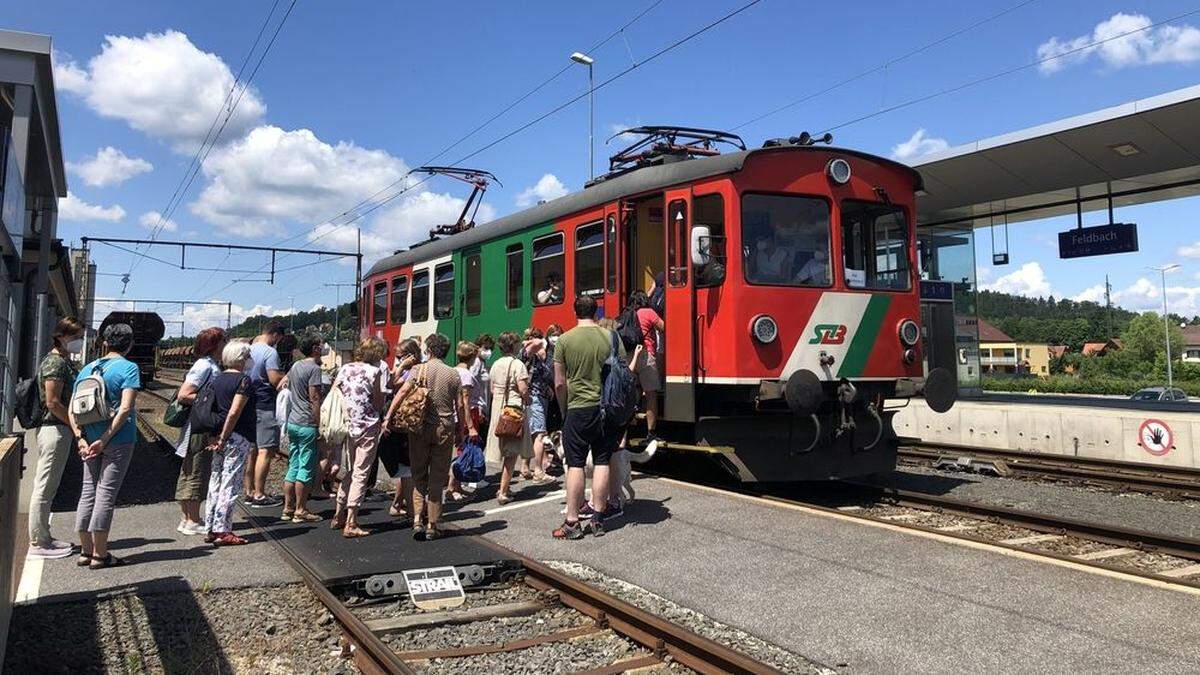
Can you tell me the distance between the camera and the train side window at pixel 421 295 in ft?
45.1

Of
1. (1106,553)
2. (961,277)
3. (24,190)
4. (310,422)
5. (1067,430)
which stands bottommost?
(1106,553)

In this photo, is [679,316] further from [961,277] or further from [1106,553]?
[961,277]

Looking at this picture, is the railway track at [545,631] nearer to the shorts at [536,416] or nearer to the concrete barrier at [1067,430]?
the shorts at [536,416]

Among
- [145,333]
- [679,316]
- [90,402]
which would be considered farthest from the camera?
[145,333]

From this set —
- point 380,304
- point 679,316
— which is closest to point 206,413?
point 679,316

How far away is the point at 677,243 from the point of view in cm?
793

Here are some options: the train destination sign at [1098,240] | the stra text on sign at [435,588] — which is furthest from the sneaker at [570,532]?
the train destination sign at [1098,240]

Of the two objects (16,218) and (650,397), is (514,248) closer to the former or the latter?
(650,397)

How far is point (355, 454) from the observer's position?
6.62 metres

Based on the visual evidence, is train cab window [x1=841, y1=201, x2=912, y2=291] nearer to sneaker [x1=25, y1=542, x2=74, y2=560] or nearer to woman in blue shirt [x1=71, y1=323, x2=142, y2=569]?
woman in blue shirt [x1=71, y1=323, x2=142, y2=569]

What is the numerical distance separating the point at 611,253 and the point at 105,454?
5.13 metres

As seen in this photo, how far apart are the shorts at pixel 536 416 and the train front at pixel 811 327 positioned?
6.32 ft

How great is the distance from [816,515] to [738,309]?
6.59ft

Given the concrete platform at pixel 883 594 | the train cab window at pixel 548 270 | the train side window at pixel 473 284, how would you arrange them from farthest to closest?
the train side window at pixel 473 284
the train cab window at pixel 548 270
the concrete platform at pixel 883 594
